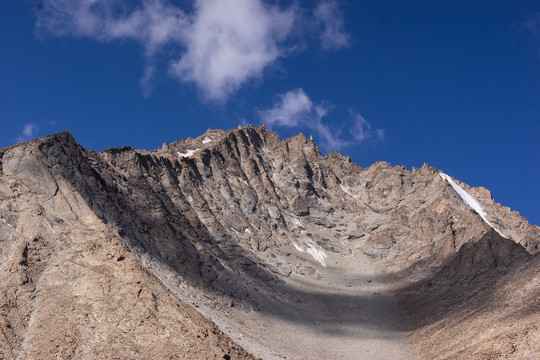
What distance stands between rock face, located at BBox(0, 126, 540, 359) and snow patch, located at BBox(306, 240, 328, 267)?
1.44 ft

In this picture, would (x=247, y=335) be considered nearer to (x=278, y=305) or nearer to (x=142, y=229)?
(x=278, y=305)

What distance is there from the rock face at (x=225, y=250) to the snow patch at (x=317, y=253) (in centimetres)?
44

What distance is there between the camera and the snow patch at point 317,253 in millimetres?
100256

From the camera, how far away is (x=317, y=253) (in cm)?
10331

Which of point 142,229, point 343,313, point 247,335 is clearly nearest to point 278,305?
point 343,313

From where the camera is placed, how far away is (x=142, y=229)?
232 ft

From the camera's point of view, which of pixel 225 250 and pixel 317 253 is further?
pixel 317 253

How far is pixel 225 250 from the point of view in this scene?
87.1 metres

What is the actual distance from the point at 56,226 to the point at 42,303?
11.8 m

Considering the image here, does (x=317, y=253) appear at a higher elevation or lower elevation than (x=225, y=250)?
higher

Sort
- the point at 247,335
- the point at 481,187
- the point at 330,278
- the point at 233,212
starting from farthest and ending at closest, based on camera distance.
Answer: the point at 481,187
the point at 233,212
the point at 330,278
the point at 247,335

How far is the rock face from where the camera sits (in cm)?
3953

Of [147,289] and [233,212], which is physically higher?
[233,212]

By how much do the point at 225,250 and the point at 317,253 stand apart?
2406 cm
